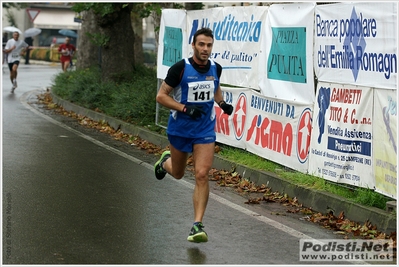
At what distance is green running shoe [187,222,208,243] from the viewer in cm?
759

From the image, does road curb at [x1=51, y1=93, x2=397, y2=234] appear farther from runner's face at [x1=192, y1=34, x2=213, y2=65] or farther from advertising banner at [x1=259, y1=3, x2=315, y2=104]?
runner's face at [x1=192, y1=34, x2=213, y2=65]

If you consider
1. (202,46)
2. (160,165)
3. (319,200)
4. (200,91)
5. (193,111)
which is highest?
(202,46)

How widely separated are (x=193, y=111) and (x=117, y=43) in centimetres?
1391

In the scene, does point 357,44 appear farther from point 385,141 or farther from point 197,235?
point 197,235

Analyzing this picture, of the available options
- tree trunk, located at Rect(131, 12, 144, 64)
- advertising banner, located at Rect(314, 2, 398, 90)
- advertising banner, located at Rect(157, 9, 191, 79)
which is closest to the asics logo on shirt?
advertising banner, located at Rect(314, 2, 398, 90)

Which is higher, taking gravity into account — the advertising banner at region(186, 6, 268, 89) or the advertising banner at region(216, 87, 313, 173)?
the advertising banner at region(186, 6, 268, 89)

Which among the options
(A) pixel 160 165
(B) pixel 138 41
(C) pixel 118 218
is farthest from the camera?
(B) pixel 138 41

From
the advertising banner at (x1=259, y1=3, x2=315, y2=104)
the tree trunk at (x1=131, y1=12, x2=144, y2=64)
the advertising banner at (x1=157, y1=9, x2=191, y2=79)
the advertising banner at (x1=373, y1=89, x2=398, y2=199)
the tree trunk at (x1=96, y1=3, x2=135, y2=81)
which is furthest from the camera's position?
the tree trunk at (x1=131, y1=12, x2=144, y2=64)

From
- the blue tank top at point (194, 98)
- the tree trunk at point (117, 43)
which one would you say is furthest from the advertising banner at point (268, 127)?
the tree trunk at point (117, 43)

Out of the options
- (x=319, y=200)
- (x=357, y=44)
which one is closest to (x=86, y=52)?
(x=319, y=200)

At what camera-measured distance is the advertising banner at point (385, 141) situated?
8.59m

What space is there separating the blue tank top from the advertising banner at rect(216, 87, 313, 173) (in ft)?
8.76

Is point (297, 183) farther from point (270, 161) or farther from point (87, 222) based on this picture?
point (87, 222)

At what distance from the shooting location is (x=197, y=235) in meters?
7.59
